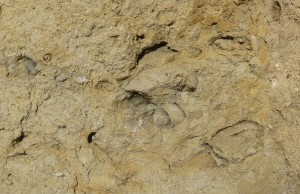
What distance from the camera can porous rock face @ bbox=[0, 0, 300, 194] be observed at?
1307 millimetres

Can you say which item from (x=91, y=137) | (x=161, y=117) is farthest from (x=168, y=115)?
(x=91, y=137)

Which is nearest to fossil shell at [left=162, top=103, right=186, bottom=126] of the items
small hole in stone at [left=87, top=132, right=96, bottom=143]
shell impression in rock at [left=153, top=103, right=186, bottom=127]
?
shell impression in rock at [left=153, top=103, right=186, bottom=127]

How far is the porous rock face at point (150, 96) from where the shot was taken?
1307mm

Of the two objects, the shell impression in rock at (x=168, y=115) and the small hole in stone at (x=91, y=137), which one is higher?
the shell impression in rock at (x=168, y=115)

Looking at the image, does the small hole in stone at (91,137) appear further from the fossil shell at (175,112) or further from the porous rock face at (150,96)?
the fossil shell at (175,112)

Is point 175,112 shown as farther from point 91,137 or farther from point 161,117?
point 91,137

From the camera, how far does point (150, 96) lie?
4.42ft

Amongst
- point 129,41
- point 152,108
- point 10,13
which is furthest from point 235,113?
point 10,13

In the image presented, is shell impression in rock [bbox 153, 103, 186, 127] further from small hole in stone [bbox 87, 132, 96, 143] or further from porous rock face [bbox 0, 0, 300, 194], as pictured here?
small hole in stone [bbox 87, 132, 96, 143]

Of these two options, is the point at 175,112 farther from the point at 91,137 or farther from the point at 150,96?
the point at 91,137

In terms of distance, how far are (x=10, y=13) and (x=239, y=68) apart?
22.2 inches

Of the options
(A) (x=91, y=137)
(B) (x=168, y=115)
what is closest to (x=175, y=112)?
(B) (x=168, y=115)

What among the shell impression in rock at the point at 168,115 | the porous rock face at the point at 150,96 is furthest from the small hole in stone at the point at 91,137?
the shell impression in rock at the point at 168,115

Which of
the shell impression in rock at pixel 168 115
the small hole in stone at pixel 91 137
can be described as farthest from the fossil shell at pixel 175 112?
the small hole in stone at pixel 91 137
